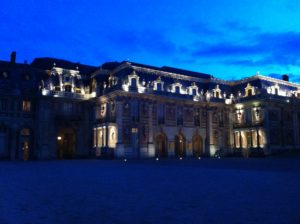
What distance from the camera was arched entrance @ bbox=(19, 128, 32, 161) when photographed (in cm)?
4809

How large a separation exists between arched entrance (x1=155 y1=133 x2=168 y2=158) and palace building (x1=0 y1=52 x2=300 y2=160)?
16cm

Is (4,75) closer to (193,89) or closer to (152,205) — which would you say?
(193,89)

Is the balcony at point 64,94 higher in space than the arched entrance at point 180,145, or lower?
higher

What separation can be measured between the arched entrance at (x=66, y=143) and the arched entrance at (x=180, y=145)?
57.0ft

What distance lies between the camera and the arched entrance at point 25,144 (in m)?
48.1

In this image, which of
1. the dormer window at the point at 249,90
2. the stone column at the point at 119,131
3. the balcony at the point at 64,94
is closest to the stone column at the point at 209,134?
the dormer window at the point at 249,90

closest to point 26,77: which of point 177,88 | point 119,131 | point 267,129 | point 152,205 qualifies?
point 119,131

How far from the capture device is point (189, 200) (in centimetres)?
877

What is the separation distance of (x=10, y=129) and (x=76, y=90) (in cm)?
1213

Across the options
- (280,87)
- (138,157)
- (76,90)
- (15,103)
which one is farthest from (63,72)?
(280,87)

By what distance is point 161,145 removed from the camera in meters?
50.6

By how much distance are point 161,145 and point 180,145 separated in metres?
4.05

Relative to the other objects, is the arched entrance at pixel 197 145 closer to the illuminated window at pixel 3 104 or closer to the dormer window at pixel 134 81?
the dormer window at pixel 134 81

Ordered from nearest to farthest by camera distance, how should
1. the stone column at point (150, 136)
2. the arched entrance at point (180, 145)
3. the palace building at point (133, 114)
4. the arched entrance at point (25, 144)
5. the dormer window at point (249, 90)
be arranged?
the palace building at point (133, 114)
the stone column at point (150, 136)
the arched entrance at point (25, 144)
the arched entrance at point (180, 145)
the dormer window at point (249, 90)
